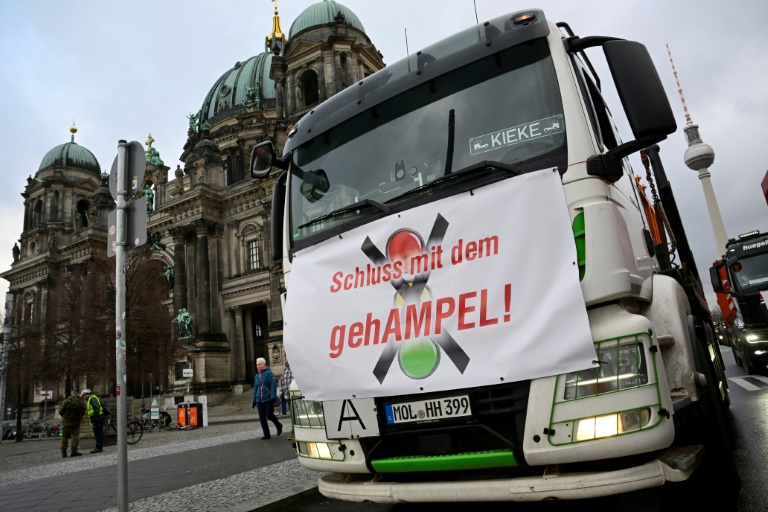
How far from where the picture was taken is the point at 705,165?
87.0m

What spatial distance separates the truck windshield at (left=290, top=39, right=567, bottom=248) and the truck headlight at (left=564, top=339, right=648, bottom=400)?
1113 millimetres

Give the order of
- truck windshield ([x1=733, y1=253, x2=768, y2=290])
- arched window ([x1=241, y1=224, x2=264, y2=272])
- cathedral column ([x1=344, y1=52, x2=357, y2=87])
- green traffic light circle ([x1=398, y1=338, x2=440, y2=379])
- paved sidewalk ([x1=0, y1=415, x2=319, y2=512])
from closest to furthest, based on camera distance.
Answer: green traffic light circle ([x1=398, y1=338, x2=440, y2=379]) → paved sidewalk ([x1=0, y1=415, x2=319, y2=512]) → truck windshield ([x1=733, y1=253, x2=768, y2=290]) → cathedral column ([x1=344, y1=52, x2=357, y2=87]) → arched window ([x1=241, y1=224, x2=264, y2=272])

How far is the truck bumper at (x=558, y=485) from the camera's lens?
2613 mm

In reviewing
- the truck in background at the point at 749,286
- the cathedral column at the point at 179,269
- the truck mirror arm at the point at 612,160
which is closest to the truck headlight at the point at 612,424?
the truck mirror arm at the point at 612,160

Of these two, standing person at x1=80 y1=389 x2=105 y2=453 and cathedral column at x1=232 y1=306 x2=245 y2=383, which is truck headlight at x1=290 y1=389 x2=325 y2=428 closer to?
standing person at x1=80 y1=389 x2=105 y2=453

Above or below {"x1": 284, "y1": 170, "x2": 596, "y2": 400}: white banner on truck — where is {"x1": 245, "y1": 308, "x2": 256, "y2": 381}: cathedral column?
above

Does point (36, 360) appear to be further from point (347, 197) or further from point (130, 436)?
point (347, 197)

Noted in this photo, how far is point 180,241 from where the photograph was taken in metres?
40.2

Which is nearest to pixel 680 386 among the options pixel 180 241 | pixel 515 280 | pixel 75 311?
pixel 515 280

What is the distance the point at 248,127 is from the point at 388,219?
152 ft

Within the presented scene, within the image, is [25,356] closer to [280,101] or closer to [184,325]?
[184,325]

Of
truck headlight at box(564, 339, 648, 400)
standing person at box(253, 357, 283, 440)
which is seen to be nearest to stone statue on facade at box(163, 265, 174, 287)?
standing person at box(253, 357, 283, 440)

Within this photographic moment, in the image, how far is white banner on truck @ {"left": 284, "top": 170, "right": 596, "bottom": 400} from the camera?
299 centimetres

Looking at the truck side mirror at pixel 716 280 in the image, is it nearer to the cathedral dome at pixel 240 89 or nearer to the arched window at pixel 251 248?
the arched window at pixel 251 248
